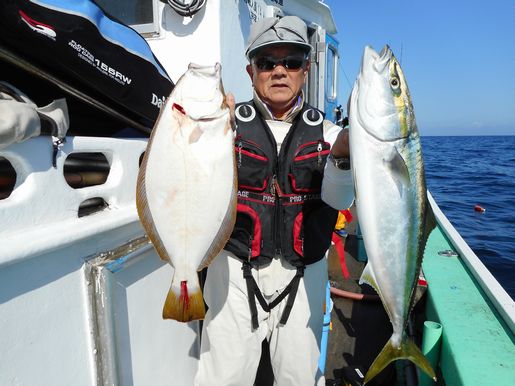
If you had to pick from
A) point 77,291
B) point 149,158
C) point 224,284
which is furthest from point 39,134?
point 224,284

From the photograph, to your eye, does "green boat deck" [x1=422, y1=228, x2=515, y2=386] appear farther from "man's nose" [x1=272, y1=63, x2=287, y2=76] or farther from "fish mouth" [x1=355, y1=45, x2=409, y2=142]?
"man's nose" [x1=272, y1=63, x2=287, y2=76]

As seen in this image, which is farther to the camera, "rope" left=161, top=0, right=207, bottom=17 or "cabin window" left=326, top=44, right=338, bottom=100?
"cabin window" left=326, top=44, right=338, bottom=100

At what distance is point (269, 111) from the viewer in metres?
2.32

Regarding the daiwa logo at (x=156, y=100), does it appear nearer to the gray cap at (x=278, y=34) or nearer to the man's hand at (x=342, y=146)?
the gray cap at (x=278, y=34)

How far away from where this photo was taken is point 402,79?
1.74 meters

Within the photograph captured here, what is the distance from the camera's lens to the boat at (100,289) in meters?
1.37

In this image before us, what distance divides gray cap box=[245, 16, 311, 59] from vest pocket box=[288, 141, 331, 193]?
0.61 meters

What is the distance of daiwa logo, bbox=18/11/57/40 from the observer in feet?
5.40

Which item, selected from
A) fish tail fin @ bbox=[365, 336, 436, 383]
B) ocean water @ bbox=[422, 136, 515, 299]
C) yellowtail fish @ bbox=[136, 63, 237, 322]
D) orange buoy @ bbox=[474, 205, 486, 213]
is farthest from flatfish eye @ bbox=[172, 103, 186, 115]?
orange buoy @ bbox=[474, 205, 486, 213]

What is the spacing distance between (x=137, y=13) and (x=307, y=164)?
2.81 metres

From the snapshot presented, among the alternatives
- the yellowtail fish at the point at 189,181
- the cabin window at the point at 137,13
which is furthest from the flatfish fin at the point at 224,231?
the cabin window at the point at 137,13

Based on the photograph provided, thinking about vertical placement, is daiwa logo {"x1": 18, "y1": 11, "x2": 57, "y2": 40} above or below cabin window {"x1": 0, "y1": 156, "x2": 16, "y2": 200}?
above

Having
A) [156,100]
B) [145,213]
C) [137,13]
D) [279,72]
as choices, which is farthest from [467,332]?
[137,13]

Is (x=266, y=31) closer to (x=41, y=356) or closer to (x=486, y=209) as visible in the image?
(x=41, y=356)
